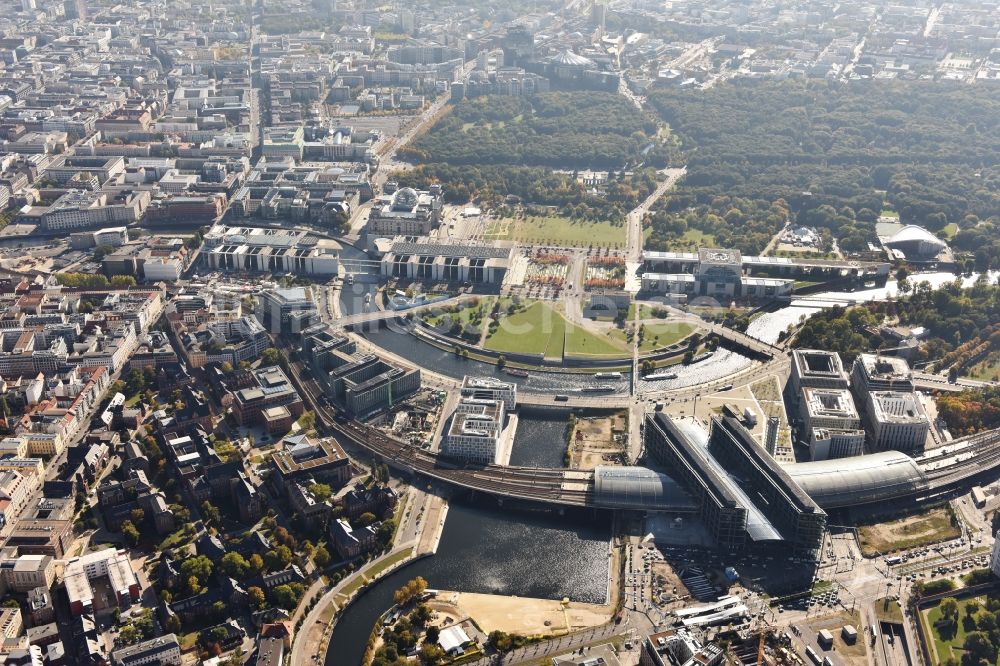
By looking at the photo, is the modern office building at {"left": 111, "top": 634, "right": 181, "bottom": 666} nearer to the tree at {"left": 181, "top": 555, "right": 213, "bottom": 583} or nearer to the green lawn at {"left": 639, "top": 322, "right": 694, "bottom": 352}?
the tree at {"left": 181, "top": 555, "right": 213, "bottom": 583}

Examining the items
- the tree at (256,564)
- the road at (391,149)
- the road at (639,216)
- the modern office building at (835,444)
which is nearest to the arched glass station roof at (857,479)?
the modern office building at (835,444)

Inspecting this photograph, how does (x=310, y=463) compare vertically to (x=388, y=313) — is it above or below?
above

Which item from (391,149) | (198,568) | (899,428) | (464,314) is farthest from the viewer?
(391,149)

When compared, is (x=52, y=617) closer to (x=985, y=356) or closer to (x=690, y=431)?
(x=690, y=431)

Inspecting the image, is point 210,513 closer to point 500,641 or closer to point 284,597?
point 284,597

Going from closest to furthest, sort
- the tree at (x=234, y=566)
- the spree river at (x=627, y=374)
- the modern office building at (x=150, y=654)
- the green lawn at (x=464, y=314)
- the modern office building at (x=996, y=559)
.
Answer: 1. the modern office building at (x=150, y=654)
2. the tree at (x=234, y=566)
3. the modern office building at (x=996, y=559)
4. the spree river at (x=627, y=374)
5. the green lawn at (x=464, y=314)

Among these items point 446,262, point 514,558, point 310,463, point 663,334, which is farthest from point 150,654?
point 446,262

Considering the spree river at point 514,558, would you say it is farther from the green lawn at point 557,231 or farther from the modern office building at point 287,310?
the green lawn at point 557,231
